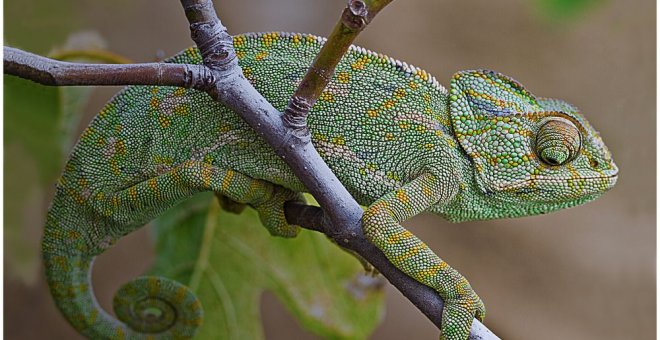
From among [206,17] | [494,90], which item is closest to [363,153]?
[494,90]

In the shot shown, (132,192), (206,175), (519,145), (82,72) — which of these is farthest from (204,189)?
(519,145)

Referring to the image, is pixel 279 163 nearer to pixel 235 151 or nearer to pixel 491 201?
pixel 235 151

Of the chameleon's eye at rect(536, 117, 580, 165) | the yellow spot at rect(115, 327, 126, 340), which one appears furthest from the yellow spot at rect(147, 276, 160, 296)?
the chameleon's eye at rect(536, 117, 580, 165)

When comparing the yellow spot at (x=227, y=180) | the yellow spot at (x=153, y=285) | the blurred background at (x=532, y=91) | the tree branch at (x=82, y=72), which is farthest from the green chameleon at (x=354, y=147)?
the blurred background at (x=532, y=91)

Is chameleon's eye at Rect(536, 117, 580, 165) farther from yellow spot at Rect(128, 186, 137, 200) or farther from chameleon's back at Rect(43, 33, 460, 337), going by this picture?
yellow spot at Rect(128, 186, 137, 200)

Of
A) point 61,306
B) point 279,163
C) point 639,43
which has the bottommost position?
point 61,306

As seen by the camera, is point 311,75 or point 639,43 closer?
point 311,75

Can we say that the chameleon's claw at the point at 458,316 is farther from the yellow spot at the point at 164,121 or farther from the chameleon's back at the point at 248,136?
the yellow spot at the point at 164,121
